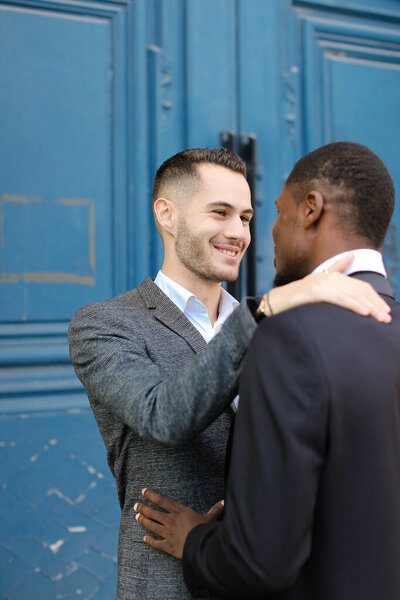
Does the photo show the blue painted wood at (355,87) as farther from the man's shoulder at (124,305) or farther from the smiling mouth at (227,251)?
the man's shoulder at (124,305)

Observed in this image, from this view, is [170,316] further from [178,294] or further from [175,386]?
[175,386]

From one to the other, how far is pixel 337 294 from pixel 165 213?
0.99 m

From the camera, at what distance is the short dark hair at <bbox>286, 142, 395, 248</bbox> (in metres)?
1.09

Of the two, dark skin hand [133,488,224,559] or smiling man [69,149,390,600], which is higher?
smiling man [69,149,390,600]

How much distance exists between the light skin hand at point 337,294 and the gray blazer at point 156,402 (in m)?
0.08

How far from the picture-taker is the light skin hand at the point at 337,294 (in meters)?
0.96

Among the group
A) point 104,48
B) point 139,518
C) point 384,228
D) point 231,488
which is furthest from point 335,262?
point 104,48

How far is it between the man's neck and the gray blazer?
8.0 inches

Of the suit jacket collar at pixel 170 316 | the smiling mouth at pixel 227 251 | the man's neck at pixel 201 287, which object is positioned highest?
the smiling mouth at pixel 227 251

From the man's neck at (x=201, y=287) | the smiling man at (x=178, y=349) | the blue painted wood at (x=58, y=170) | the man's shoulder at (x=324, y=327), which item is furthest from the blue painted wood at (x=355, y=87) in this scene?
the man's shoulder at (x=324, y=327)

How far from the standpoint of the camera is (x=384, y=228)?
3.65 ft

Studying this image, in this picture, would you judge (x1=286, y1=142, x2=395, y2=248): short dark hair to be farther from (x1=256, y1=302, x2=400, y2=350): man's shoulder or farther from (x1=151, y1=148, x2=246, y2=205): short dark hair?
(x1=151, y1=148, x2=246, y2=205): short dark hair

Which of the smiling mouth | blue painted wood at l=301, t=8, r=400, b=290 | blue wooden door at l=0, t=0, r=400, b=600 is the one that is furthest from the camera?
blue painted wood at l=301, t=8, r=400, b=290

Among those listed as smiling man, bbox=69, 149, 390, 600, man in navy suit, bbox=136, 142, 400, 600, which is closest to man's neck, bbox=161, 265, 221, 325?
smiling man, bbox=69, 149, 390, 600
